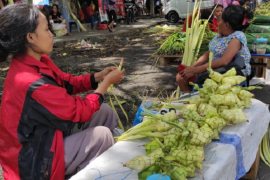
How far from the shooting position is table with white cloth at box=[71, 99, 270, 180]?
61.7 inches

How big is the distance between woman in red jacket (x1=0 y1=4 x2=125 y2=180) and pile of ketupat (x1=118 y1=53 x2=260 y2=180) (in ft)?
1.46

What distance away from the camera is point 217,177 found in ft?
5.18

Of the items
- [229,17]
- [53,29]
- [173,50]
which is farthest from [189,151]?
[53,29]

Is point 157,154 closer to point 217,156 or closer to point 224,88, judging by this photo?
point 217,156

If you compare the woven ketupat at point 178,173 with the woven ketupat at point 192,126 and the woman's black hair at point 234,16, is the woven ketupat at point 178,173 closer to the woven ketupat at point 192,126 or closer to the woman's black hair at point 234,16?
the woven ketupat at point 192,126

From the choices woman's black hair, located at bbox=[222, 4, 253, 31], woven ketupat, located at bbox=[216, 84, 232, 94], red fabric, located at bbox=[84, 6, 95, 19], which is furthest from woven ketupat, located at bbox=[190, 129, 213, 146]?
red fabric, located at bbox=[84, 6, 95, 19]

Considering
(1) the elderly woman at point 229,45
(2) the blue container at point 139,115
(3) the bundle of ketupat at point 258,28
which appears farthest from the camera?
(3) the bundle of ketupat at point 258,28

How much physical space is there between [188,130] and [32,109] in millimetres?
931

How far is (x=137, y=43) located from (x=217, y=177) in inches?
341

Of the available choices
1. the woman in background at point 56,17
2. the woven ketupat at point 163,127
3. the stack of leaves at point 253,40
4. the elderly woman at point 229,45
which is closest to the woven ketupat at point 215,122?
the woven ketupat at point 163,127

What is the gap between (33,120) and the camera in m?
1.66

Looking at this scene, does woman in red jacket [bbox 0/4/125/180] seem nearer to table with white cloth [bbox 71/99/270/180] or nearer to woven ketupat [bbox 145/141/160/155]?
table with white cloth [bbox 71/99/270/180]

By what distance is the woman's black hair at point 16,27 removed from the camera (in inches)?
64.2

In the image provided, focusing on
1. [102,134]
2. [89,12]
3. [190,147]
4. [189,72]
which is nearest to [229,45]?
[189,72]
